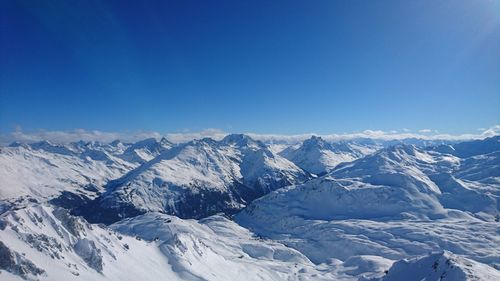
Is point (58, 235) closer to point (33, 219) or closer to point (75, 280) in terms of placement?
point (33, 219)

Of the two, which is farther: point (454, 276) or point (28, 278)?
point (454, 276)

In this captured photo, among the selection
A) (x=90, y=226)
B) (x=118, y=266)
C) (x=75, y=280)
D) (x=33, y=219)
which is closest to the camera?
(x=75, y=280)

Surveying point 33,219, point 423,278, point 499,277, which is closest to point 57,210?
point 33,219

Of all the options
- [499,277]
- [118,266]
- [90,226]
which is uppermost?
[90,226]

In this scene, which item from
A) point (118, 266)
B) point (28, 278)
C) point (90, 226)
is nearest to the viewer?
point (28, 278)

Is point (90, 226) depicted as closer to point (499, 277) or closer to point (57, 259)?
point (57, 259)

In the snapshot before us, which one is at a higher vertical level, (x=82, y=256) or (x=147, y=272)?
(x=82, y=256)

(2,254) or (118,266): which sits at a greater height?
(2,254)

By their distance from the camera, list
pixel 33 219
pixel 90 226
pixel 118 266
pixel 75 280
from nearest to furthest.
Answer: pixel 75 280 < pixel 33 219 < pixel 118 266 < pixel 90 226

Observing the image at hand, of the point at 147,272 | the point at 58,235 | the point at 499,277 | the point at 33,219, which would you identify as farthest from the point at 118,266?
→ the point at 499,277
